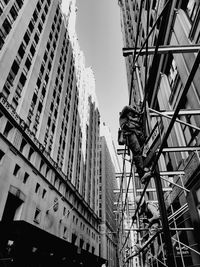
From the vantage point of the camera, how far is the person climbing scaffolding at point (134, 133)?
4746 mm

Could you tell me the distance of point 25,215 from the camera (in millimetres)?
23500

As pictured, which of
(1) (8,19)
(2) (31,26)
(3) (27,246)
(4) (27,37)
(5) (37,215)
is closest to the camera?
(3) (27,246)

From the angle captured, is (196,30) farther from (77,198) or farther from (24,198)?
(77,198)

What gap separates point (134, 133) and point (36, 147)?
24.4m

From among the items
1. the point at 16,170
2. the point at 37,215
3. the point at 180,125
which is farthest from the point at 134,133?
the point at 37,215

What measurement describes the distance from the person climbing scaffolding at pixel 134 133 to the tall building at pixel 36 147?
24.1 feet

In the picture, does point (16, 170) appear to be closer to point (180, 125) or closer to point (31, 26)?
point (180, 125)

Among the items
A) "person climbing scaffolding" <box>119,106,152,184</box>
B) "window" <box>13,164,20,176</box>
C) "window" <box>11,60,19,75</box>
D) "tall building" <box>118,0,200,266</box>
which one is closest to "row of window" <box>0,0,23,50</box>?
"window" <box>11,60,19,75</box>

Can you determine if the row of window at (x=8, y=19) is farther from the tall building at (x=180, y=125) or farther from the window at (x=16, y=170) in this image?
the tall building at (x=180, y=125)

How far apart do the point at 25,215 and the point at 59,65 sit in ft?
116

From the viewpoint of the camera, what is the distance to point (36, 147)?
2745cm

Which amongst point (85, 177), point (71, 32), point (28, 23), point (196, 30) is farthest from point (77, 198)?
point (71, 32)

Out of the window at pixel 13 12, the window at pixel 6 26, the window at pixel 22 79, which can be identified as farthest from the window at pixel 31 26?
the window at pixel 22 79

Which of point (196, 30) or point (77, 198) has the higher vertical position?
point (77, 198)
